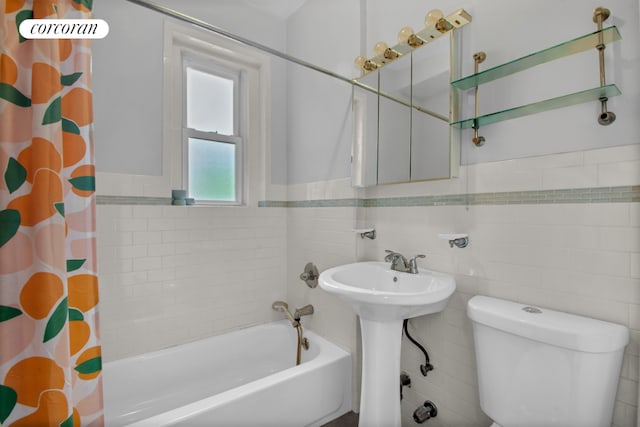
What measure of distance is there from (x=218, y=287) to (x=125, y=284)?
0.55 metres

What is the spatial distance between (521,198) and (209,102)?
6.83ft

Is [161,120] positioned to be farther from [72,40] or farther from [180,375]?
[180,375]

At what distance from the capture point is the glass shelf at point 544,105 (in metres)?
1.01

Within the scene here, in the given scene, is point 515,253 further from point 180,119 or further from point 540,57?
point 180,119

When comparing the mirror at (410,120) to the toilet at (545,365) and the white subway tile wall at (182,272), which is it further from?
the white subway tile wall at (182,272)

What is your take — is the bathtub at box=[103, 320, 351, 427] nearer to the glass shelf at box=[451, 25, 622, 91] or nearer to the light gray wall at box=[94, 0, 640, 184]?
the light gray wall at box=[94, 0, 640, 184]

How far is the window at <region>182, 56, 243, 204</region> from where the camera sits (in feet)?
7.23

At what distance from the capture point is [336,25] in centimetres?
202

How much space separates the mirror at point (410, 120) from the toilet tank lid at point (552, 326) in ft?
1.95

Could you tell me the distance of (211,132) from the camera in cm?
227

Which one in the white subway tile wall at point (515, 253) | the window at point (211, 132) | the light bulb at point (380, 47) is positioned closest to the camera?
the white subway tile wall at point (515, 253)

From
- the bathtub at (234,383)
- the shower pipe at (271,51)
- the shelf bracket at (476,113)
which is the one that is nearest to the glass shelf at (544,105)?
the shelf bracket at (476,113)

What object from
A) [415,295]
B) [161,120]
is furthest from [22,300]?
[161,120]

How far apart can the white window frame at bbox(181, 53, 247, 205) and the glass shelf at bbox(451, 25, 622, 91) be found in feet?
5.11
